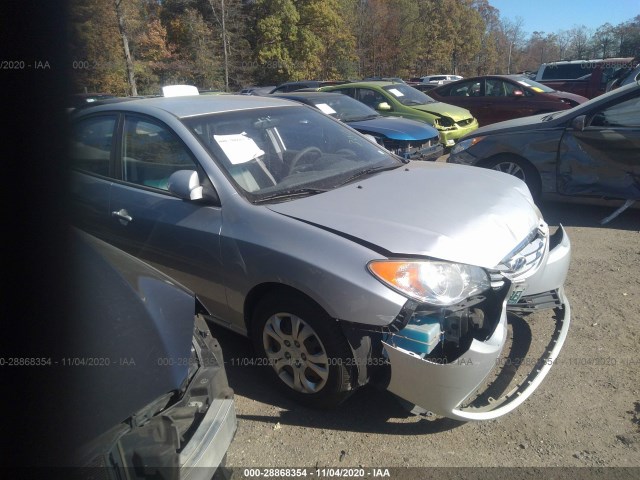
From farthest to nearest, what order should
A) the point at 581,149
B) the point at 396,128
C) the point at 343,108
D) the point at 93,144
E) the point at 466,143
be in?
the point at 343,108, the point at 396,128, the point at 466,143, the point at 581,149, the point at 93,144

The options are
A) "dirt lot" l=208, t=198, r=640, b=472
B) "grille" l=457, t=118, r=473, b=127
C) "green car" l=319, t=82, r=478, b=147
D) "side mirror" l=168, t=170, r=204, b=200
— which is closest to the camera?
"dirt lot" l=208, t=198, r=640, b=472

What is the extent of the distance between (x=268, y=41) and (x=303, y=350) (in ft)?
116

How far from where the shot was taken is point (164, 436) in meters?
1.58

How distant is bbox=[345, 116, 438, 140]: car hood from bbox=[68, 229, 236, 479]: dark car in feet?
20.4

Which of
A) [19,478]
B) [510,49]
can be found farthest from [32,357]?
[510,49]

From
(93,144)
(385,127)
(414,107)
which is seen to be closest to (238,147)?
(93,144)

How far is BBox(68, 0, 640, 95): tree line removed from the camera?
19594mm

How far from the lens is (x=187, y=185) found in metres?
2.87

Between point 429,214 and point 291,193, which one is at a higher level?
point 291,193

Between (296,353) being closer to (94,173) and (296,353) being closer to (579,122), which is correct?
(94,173)

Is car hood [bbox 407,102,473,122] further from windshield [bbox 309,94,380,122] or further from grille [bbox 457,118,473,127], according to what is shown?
windshield [bbox 309,94,380,122]

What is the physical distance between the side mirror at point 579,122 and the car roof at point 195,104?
3463 mm

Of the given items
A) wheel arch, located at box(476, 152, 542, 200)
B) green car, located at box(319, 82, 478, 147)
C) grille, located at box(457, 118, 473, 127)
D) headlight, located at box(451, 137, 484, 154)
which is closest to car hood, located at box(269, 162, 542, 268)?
wheel arch, located at box(476, 152, 542, 200)

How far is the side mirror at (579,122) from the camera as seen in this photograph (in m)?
5.49
